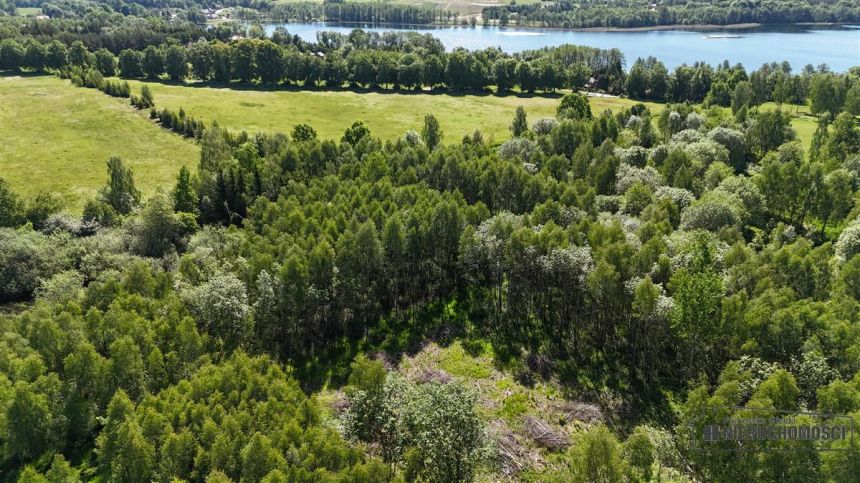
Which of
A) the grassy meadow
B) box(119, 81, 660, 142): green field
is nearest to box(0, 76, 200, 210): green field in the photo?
the grassy meadow

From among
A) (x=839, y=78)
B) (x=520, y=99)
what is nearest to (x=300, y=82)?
(x=520, y=99)

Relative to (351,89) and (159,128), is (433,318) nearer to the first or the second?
(159,128)

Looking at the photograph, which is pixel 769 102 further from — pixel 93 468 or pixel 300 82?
pixel 93 468

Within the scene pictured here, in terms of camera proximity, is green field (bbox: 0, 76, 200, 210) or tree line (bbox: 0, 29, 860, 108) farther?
tree line (bbox: 0, 29, 860, 108)

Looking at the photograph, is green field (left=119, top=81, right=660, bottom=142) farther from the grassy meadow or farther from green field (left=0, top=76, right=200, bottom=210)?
green field (left=0, top=76, right=200, bottom=210)

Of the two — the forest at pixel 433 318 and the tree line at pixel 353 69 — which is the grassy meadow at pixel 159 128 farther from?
the forest at pixel 433 318

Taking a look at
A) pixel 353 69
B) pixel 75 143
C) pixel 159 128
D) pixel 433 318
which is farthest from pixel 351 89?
pixel 433 318

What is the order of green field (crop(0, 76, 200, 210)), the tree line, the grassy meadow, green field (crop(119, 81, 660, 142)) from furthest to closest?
the tree line < green field (crop(119, 81, 660, 142)) < the grassy meadow < green field (crop(0, 76, 200, 210))
